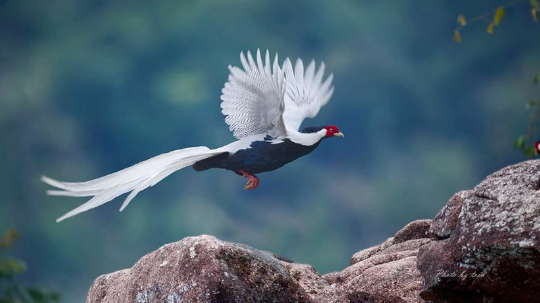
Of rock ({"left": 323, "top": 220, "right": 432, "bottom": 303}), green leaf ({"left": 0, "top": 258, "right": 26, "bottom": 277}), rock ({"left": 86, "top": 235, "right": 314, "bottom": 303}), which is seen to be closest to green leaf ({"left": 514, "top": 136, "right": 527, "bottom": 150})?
rock ({"left": 323, "top": 220, "right": 432, "bottom": 303})

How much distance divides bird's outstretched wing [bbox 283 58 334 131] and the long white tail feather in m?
0.96

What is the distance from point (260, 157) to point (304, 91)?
102cm

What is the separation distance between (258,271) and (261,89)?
5.03 feet

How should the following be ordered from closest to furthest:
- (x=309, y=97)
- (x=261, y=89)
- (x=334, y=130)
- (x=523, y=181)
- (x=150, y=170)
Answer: (x=523, y=181)
(x=150, y=170)
(x=261, y=89)
(x=334, y=130)
(x=309, y=97)

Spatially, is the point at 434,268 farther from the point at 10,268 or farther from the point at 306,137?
the point at 10,268

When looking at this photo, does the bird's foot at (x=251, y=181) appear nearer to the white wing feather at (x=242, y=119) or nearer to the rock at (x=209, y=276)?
the white wing feather at (x=242, y=119)

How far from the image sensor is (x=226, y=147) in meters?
4.22

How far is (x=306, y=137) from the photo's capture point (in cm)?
421

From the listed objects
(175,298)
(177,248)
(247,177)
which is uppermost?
(247,177)

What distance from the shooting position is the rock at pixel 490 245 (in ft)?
8.08

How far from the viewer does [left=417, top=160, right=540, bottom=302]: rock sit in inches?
97.0

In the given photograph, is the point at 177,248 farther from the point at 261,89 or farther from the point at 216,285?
the point at 261,89

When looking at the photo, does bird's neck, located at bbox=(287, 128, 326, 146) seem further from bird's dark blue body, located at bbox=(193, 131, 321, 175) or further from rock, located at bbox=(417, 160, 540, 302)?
rock, located at bbox=(417, 160, 540, 302)

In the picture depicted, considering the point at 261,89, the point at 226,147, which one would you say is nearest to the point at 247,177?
the point at 226,147
